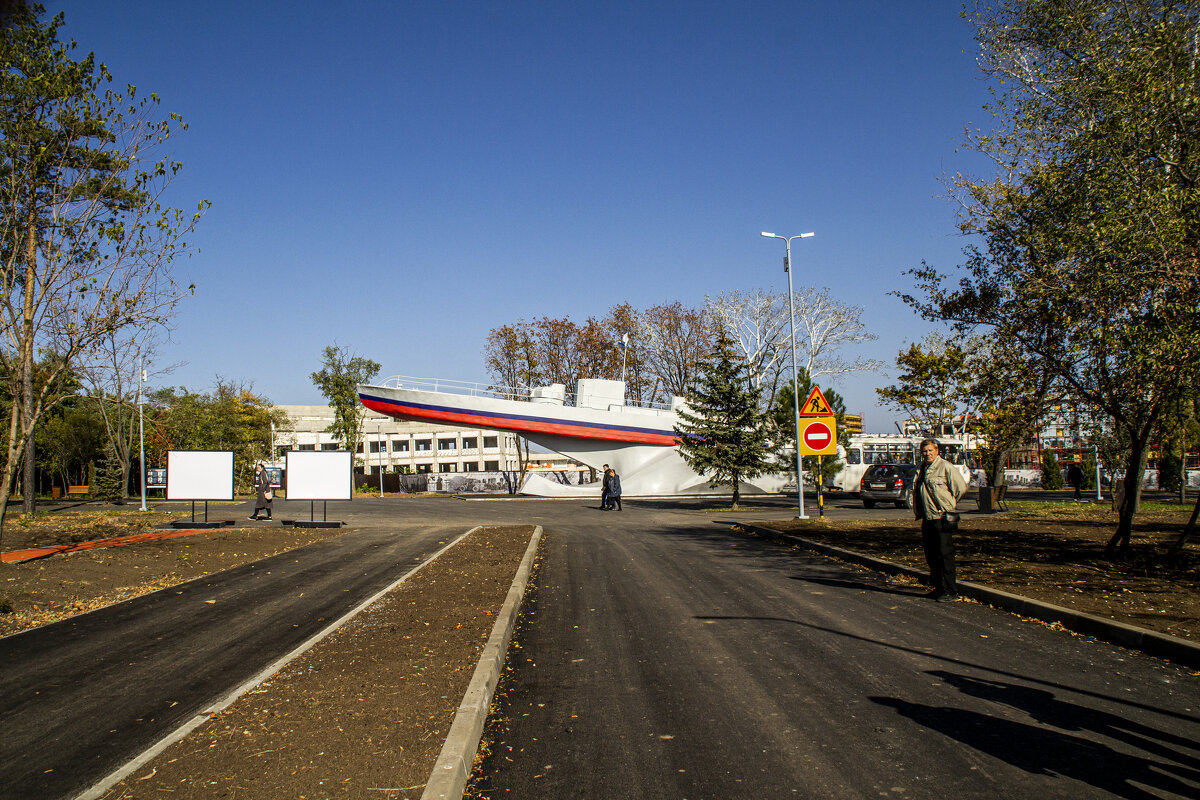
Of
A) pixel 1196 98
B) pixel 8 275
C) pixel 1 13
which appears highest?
pixel 1196 98

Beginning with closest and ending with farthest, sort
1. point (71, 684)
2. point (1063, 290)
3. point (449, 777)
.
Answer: point (449, 777)
point (71, 684)
point (1063, 290)

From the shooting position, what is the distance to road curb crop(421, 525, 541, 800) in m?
3.67

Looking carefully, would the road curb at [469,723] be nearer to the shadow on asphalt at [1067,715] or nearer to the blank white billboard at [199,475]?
the shadow on asphalt at [1067,715]

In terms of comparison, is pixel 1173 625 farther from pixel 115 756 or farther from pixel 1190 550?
pixel 115 756

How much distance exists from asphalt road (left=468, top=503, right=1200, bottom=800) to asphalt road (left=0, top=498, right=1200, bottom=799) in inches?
0.8

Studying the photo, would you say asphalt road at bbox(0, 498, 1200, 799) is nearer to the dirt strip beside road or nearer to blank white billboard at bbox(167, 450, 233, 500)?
the dirt strip beside road

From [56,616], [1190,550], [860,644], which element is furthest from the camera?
[1190,550]

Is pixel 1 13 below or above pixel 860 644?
above

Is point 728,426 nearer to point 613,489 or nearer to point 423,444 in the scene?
point 613,489

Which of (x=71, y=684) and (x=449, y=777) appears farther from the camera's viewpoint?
(x=71, y=684)

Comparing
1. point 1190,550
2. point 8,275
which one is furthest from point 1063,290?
point 8,275

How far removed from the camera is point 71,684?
6.17 metres

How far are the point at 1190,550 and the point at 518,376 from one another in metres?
42.5

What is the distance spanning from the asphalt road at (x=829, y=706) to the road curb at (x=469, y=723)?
146mm
